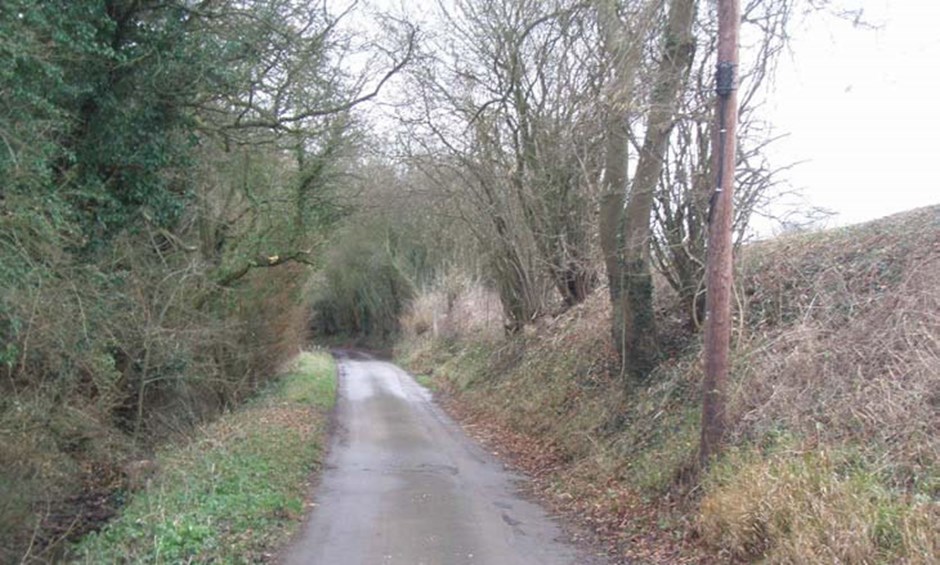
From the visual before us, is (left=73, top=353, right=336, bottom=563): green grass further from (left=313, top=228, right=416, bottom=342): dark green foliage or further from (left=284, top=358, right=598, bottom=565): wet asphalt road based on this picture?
(left=313, top=228, right=416, bottom=342): dark green foliage

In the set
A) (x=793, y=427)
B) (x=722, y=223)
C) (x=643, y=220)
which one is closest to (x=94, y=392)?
(x=643, y=220)

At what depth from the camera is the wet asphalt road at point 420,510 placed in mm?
7684

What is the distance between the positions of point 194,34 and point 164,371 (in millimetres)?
7879

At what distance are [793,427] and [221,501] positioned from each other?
6343 mm

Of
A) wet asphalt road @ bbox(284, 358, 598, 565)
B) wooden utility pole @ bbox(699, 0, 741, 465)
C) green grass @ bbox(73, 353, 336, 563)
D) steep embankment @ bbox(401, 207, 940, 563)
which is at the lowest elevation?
wet asphalt road @ bbox(284, 358, 598, 565)

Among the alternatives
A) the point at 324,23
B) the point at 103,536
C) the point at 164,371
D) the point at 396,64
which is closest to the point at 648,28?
the point at 324,23

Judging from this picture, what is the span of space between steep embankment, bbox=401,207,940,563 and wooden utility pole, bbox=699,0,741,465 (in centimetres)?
66

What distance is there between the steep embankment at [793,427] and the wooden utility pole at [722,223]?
658mm

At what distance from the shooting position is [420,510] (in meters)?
9.45

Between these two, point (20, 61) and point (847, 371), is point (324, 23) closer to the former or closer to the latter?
point (20, 61)

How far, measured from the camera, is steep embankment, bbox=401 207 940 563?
6.05 metres

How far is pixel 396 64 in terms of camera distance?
55.2ft

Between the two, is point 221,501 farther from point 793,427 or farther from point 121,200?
point 121,200

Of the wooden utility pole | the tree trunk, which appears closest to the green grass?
the wooden utility pole
